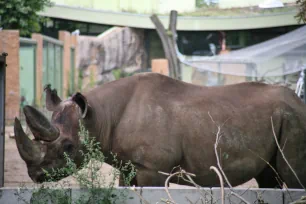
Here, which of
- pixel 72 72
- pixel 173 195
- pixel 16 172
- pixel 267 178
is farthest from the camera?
pixel 72 72

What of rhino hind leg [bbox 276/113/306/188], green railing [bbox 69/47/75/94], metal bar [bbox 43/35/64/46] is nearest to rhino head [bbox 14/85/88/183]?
rhino hind leg [bbox 276/113/306/188]

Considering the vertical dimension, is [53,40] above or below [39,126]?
below

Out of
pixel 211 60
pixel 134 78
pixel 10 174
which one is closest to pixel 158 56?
pixel 211 60

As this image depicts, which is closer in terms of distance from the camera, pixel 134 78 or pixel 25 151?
pixel 25 151

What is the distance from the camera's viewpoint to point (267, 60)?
1362 centimetres

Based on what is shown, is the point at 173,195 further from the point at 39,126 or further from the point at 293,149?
the point at 293,149

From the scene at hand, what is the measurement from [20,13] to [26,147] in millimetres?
14865

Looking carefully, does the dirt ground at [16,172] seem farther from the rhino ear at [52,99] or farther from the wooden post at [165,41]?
the wooden post at [165,41]

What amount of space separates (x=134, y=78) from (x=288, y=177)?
5.54ft

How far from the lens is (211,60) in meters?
14.8

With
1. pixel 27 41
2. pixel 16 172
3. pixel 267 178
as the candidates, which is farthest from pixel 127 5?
pixel 267 178

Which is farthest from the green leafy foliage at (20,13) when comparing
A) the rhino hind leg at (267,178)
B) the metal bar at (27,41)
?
the rhino hind leg at (267,178)

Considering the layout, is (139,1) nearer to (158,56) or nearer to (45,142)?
(158,56)

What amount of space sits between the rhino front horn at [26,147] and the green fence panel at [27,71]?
44.3ft
